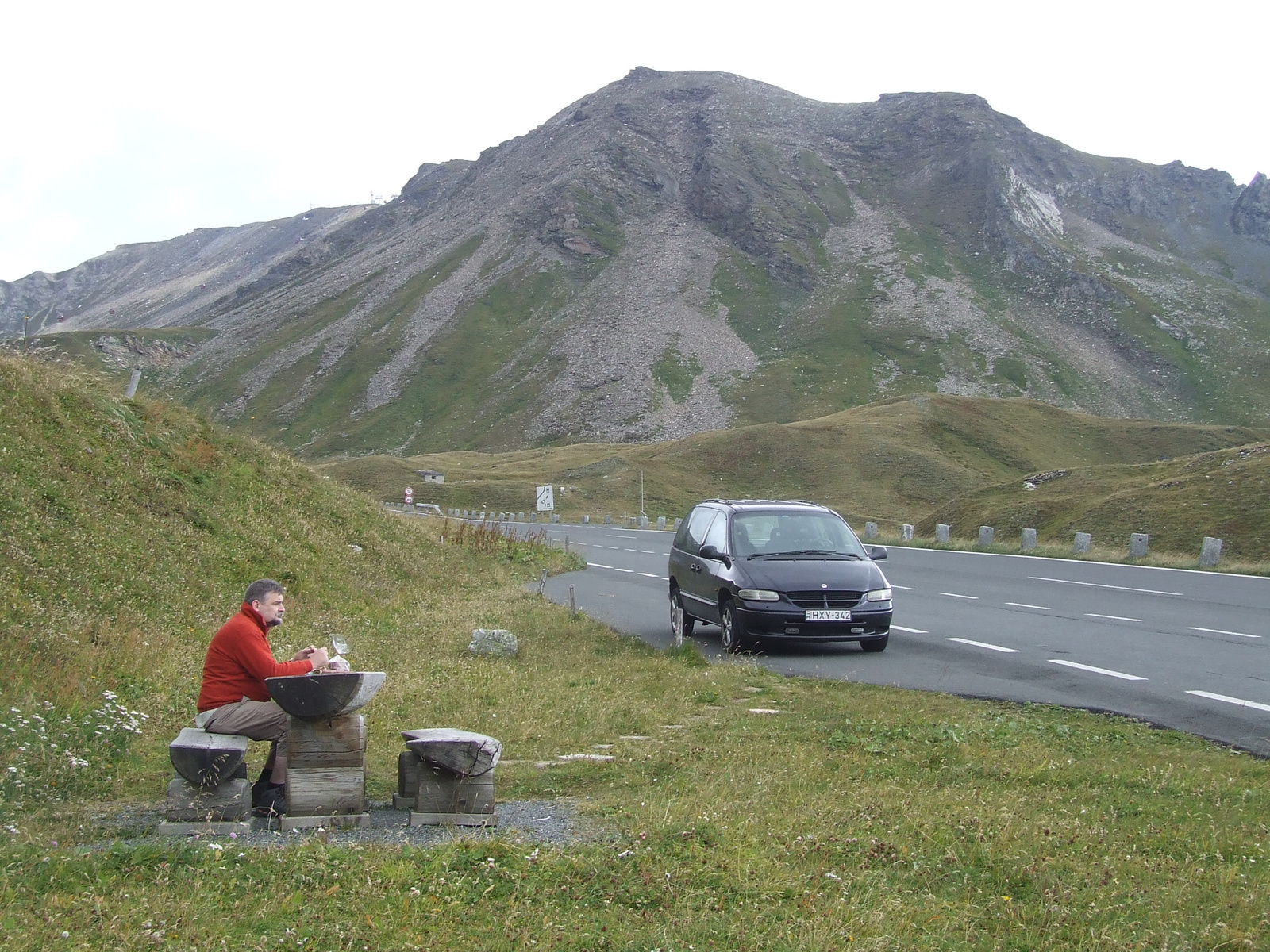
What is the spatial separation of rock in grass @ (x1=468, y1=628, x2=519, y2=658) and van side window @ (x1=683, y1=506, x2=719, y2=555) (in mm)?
3383

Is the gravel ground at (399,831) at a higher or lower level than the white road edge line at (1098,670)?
higher

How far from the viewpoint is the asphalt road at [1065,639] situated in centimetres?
959

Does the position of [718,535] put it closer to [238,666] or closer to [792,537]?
[792,537]

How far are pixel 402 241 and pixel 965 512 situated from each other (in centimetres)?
15801

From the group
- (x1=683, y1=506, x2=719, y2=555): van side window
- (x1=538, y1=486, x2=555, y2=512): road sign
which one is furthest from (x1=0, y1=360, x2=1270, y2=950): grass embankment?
(x1=538, y1=486, x2=555, y2=512): road sign

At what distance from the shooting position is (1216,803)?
18.7 feet

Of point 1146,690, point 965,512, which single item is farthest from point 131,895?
point 965,512

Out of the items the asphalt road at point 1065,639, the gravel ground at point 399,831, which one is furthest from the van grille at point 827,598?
the gravel ground at point 399,831

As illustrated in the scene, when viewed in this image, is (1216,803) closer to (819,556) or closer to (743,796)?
(743,796)

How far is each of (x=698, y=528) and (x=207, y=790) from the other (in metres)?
10.3

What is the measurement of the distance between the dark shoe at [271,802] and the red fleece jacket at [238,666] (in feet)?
1.72

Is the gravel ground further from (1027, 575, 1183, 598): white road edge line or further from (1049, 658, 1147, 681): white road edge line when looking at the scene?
(1027, 575, 1183, 598): white road edge line

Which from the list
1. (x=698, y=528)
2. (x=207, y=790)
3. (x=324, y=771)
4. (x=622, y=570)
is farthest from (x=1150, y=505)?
(x=207, y=790)

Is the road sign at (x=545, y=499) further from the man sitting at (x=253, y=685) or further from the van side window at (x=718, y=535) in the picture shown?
the man sitting at (x=253, y=685)
